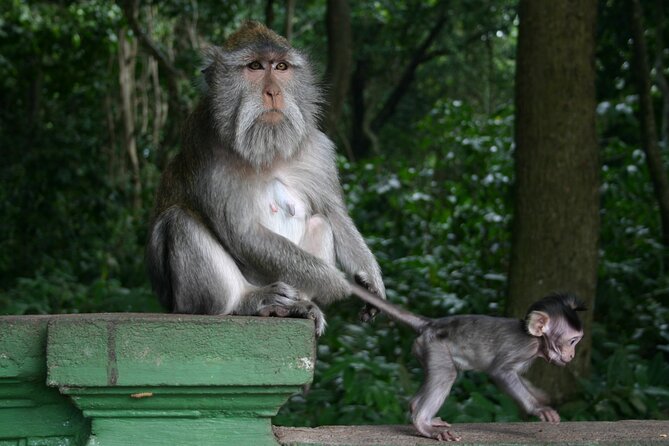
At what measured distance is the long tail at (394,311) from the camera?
352cm

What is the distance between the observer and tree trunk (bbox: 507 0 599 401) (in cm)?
555

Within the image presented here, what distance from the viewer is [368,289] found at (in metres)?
3.78

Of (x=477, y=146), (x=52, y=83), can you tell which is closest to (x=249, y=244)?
(x=477, y=146)

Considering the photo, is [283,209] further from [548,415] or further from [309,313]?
[548,415]

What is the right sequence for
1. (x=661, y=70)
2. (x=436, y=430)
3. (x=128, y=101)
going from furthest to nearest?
1. (x=128, y=101)
2. (x=661, y=70)
3. (x=436, y=430)

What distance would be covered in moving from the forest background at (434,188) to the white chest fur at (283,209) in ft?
2.18

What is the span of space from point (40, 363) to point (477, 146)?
648cm

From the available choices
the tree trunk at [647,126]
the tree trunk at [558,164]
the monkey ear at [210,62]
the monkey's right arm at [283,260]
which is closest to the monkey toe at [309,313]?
the monkey's right arm at [283,260]

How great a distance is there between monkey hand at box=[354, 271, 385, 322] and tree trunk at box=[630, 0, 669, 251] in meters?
3.85

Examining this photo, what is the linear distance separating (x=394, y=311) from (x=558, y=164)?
2366mm

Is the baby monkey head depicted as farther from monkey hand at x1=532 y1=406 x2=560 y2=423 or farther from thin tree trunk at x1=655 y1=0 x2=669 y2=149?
thin tree trunk at x1=655 y1=0 x2=669 y2=149

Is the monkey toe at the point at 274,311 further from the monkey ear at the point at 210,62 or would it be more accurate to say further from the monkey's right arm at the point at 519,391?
the monkey ear at the point at 210,62

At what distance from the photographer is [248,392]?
2639mm

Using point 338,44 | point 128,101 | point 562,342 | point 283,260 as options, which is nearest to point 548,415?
point 562,342
